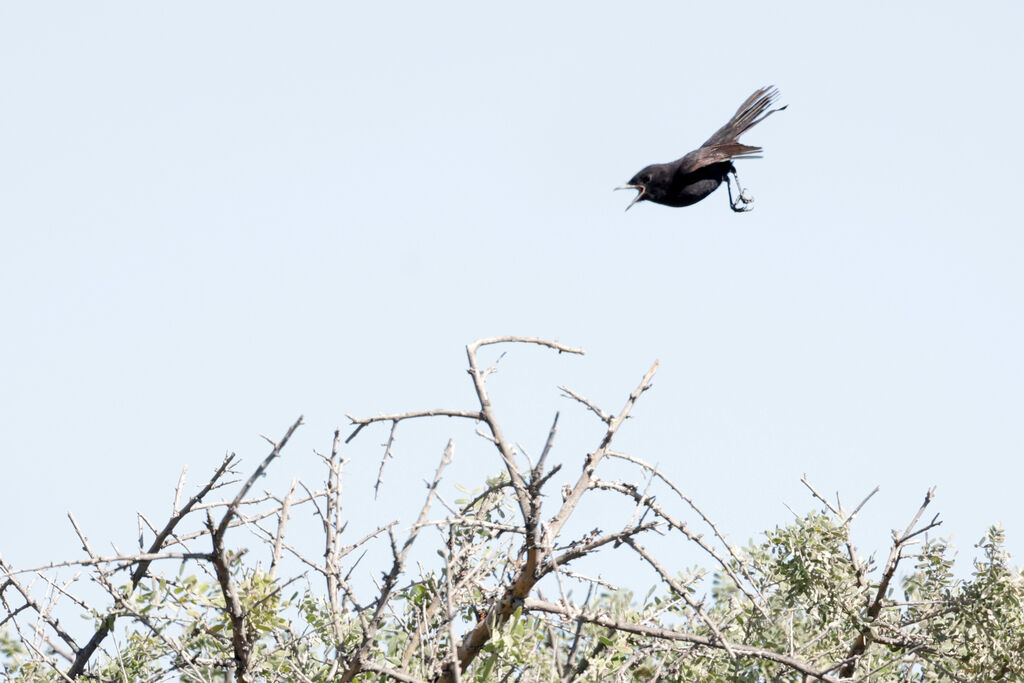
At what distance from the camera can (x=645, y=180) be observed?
25.7 ft

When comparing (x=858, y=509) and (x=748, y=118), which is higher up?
(x=748, y=118)

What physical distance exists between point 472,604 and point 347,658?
0.73 metres

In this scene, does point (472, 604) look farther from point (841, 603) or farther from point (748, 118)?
point (748, 118)

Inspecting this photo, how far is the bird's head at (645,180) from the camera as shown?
7805 mm

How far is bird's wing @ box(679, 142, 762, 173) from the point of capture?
7.71 m

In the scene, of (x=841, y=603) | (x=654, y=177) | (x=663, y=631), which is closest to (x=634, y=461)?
(x=663, y=631)

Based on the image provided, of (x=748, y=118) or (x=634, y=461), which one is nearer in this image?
(x=634, y=461)

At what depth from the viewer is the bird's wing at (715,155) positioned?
7.71 metres

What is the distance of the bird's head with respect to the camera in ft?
25.6

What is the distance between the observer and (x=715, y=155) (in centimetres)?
782

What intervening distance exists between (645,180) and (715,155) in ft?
1.47

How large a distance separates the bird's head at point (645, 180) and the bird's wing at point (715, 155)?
0.15 metres

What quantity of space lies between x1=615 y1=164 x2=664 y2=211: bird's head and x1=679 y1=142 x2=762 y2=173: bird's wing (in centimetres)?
15

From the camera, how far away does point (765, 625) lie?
237 inches
